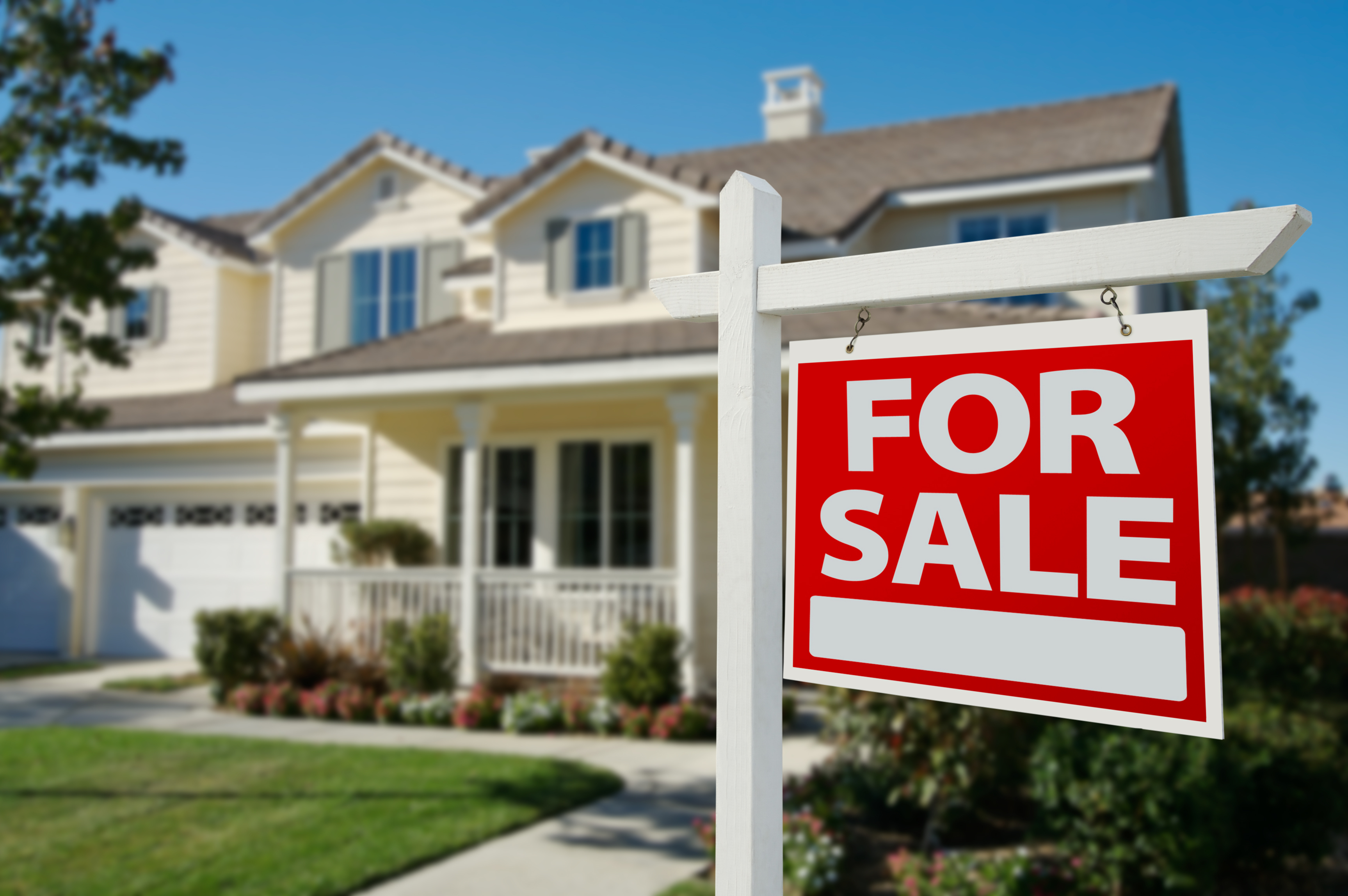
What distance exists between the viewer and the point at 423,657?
10.6 metres

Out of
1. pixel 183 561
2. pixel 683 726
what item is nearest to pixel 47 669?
pixel 183 561

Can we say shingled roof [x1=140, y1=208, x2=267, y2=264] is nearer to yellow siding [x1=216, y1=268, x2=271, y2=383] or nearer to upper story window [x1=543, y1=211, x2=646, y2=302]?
yellow siding [x1=216, y1=268, x2=271, y2=383]

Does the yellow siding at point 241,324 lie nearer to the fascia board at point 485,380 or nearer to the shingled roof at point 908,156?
the shingled roof at point 908,156

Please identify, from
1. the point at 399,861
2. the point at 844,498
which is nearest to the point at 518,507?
the point at 399,861

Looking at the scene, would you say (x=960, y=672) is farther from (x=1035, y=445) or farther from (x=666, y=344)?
(x=666, y=344)

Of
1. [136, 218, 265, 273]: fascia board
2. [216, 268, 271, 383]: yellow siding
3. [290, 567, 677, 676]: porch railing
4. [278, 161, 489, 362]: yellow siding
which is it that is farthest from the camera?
[216, 268, 271, 383]: yellow siding

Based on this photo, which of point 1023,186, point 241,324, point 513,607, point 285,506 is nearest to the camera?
point 513,607

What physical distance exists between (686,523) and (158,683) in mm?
7075

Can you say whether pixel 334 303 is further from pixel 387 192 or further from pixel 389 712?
pixel 389 712

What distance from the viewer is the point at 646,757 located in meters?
8.83

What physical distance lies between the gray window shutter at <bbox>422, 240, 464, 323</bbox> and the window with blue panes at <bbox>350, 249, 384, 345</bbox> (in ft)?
2.76

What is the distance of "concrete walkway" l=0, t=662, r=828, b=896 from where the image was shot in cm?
561

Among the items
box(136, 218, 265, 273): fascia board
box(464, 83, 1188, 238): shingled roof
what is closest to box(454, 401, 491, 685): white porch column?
box(464, 83, 1188, 238): shingled roof

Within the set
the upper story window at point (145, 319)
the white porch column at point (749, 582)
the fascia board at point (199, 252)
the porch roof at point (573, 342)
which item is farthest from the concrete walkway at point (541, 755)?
the fascia board at point (199, 252)
